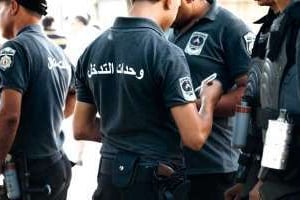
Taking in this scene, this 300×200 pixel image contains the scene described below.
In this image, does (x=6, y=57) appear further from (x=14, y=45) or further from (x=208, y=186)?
(x=208, y=186)

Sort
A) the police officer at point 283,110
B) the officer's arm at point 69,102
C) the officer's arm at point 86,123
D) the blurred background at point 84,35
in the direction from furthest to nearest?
the blurred background at point 84,35 → the officer's arm at point 69,102 → the officer's arm at point 86,123 → the police officer at point 283,110

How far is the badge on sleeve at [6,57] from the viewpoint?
3111 mm

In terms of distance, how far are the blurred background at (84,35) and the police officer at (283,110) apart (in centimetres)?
74

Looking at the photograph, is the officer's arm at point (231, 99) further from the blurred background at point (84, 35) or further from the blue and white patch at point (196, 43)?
the blurred background at point (84, 35)

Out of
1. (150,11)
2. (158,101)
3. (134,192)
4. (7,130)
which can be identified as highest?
(150,11)

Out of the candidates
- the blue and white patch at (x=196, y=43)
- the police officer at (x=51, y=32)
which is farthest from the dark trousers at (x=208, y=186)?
the police officer at (x=51, y=32)

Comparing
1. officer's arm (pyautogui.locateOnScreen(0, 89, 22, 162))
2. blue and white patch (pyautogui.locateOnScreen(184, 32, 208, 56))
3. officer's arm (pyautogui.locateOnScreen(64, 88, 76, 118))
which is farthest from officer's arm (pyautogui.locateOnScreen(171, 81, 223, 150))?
officer's arm (pyautogui.locateOnScreen(64, 88, 76, 118))

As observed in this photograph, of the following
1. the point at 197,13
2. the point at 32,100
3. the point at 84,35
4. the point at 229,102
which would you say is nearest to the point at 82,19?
A: the point at 84,35

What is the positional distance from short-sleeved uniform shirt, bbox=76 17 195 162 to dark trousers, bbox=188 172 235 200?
1.70 feet

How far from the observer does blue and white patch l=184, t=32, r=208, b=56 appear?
10.1ft

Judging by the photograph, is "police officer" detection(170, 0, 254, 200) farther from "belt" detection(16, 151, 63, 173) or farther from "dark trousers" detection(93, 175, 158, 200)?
"belt" detection(16, 151, 63, 173)

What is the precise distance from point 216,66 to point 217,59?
0.12 feet

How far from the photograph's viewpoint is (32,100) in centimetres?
325

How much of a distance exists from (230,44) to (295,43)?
2.75ft
